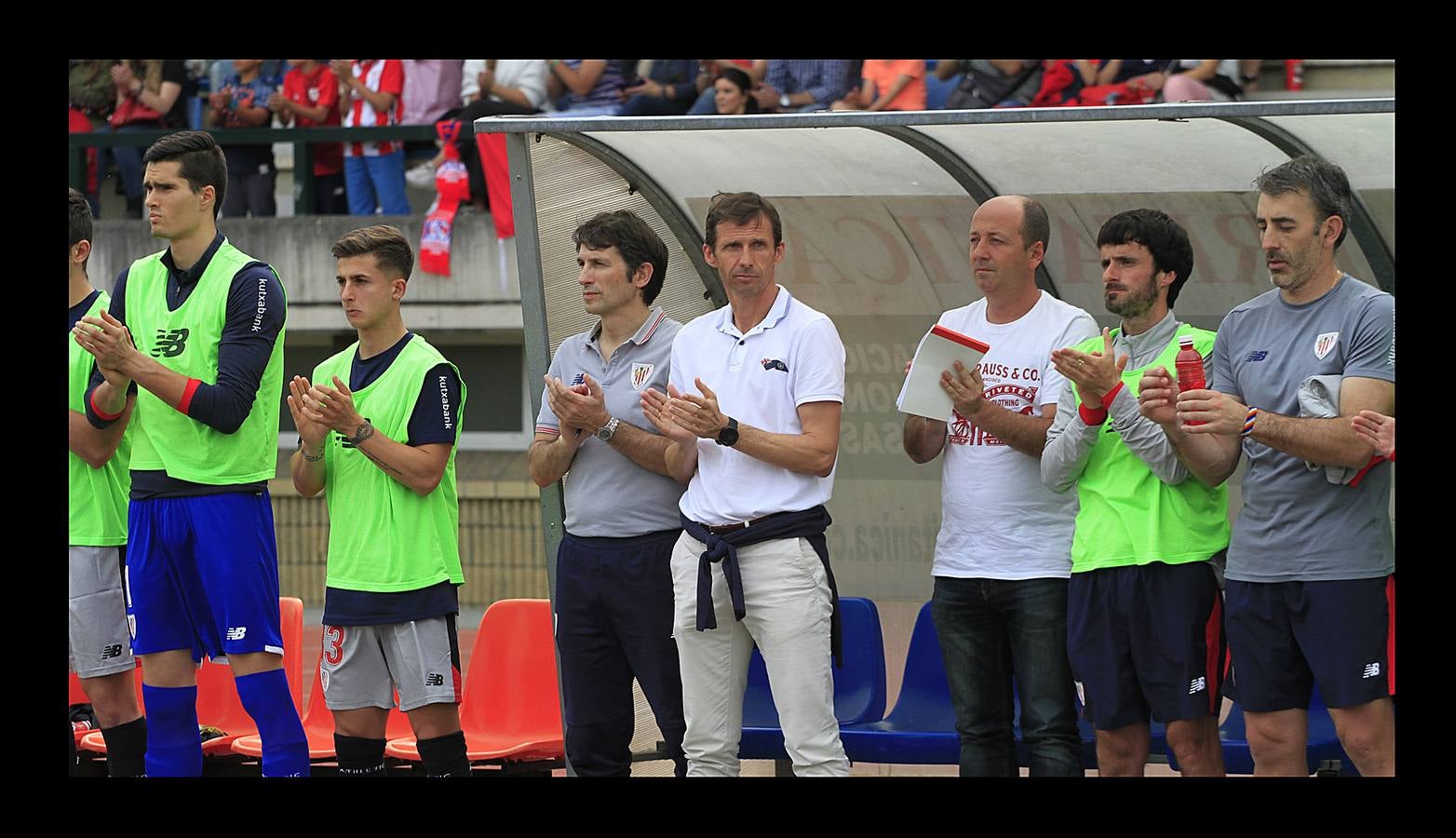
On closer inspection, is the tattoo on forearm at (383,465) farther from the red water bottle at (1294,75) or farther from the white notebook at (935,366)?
the red water bottle at (1294,75)

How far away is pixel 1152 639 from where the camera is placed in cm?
465

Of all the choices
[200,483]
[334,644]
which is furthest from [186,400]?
[334,644]

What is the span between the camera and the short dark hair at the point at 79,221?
5801 mm

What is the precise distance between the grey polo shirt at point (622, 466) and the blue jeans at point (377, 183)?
7736 mm

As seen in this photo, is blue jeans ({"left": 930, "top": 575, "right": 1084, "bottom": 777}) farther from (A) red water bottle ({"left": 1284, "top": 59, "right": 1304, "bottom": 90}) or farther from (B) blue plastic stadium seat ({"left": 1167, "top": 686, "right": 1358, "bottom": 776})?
(A) red water bottle ({"left": 1284, "top": 59, "right": 1304, "bottom": 90})

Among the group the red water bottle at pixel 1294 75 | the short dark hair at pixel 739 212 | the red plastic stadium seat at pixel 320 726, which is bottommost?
the red plastic stadium seat at pixel 320 726

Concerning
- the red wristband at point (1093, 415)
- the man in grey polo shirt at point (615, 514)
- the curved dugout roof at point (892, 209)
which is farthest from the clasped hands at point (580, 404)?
the red wristband at point (1093, 415)

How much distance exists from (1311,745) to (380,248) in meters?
3.21

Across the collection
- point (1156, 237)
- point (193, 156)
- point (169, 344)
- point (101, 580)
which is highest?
point (193, 156)

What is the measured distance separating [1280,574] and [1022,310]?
3.69ft

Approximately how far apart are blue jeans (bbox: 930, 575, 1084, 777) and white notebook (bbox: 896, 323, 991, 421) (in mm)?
527

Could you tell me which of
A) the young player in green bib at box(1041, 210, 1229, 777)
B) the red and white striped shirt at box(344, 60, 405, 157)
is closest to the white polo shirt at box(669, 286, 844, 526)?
the young player in green bib at box(1041, 210, 1229, 777)

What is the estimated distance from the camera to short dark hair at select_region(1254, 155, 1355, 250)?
437 cm

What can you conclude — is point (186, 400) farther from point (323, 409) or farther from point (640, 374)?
point (640, 374)
